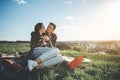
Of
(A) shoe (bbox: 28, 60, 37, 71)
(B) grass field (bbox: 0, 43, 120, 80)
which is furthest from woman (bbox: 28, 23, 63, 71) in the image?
(B) grass field (bbox: 0, 43, 120, 80)

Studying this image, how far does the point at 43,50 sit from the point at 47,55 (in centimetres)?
11

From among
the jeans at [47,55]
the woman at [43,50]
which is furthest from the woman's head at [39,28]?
the jeans at [47,55]

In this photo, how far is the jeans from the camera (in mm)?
2619

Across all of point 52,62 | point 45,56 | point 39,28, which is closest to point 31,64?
point 45,56

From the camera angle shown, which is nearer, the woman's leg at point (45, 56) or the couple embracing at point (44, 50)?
the woman's leg at point (45, 56)

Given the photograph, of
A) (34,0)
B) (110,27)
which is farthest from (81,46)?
(34,0)

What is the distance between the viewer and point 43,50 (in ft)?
8.82

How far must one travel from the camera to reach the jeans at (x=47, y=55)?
2.62 meters

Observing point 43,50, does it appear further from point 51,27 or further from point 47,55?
point 51,27

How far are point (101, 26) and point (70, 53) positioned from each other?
2.73 feet

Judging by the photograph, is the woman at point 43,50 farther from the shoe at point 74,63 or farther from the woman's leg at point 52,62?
the shoe at point 74,63

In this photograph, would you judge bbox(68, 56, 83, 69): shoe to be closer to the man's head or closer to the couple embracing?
the couple embracing

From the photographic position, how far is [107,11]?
4258 mm

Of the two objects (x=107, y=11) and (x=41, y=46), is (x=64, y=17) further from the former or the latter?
(x=41, y=46)
